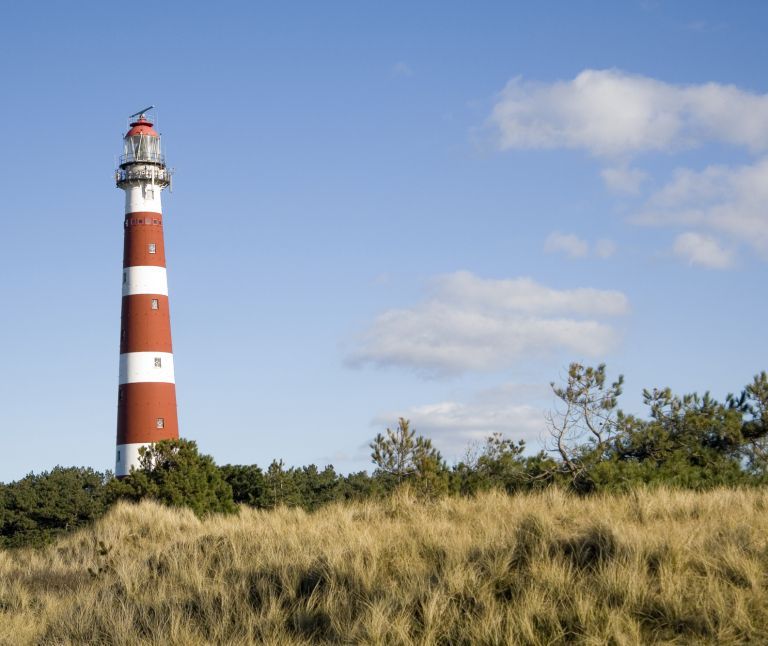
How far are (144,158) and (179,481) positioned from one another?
17394 mm

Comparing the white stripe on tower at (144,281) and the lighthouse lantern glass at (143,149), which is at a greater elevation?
the lighthouse lantern glass at (143,149)

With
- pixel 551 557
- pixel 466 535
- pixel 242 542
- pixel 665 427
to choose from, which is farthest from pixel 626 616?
pixel 665 427

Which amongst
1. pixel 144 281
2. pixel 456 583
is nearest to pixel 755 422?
pixel 456 583

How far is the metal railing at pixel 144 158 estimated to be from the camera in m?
45.6

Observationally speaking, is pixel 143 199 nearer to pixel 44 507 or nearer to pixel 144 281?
pixel 144 281

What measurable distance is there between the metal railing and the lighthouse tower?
832 millimetres

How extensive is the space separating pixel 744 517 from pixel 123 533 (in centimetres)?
1492

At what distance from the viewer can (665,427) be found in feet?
79.5

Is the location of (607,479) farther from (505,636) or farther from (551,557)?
(505,636)

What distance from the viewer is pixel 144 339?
41719mm

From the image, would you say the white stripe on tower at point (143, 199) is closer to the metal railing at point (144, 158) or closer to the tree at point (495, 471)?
the metal railing at point (144, 158)

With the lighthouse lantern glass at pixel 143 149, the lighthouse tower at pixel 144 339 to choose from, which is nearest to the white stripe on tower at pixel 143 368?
the lighthouse tower at pixel 144 339

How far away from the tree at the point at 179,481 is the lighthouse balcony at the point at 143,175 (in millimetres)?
13421

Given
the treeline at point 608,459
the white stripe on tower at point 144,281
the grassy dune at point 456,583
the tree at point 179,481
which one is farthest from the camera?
the white stripe on tower at point 144,281
